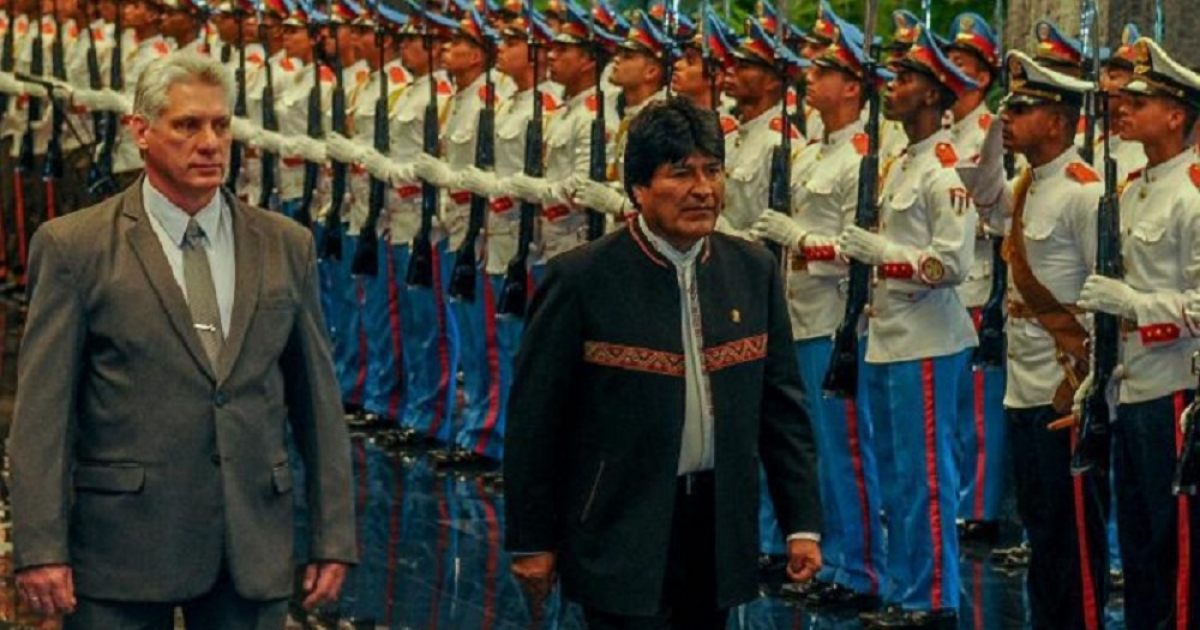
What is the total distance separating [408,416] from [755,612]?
4.47 m

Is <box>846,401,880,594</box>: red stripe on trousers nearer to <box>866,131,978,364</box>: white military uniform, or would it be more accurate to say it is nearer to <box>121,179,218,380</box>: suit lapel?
<box>866,131,978,364</box>: white military uniform

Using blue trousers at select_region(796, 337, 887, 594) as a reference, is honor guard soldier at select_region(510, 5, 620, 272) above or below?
above

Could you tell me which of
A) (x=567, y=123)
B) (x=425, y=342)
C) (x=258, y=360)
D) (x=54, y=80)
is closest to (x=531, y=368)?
(x=258, y=360)

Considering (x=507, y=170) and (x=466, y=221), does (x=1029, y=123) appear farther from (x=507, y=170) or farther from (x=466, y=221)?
(x=466, y=221)

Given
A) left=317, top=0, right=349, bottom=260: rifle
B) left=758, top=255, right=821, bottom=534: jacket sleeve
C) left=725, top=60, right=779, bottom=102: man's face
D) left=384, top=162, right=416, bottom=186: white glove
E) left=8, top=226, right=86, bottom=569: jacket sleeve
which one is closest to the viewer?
left=8, top=226, right=86, bottom=569: jacket sleeve

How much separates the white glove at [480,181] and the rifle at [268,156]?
2.60 m

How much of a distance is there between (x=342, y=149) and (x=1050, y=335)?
19.8 feet

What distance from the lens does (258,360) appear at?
6.46 m

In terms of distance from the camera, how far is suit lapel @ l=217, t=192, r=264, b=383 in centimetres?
643

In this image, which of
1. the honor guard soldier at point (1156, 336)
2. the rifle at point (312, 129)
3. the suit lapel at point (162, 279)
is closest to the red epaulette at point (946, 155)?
the honor guard soldier at point (1156, 336)

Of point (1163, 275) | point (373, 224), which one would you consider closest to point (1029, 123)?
point (1163, 275)

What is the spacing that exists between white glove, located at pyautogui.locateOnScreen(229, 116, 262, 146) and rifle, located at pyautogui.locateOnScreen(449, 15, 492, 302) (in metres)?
2.57

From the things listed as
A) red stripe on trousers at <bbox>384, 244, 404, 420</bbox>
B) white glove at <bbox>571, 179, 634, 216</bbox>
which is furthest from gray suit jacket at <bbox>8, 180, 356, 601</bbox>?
red stripe on trousers at <bbox>384, 244, 404, 420</bbox>

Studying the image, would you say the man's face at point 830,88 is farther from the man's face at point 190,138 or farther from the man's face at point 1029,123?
the man's face at point 190,138
